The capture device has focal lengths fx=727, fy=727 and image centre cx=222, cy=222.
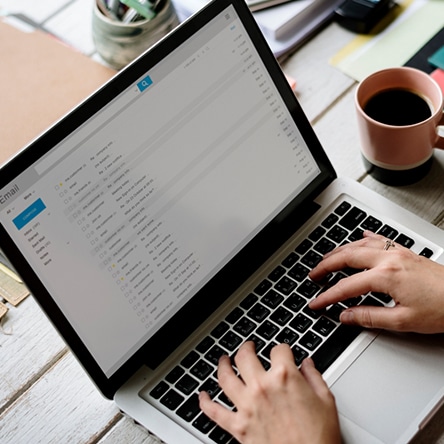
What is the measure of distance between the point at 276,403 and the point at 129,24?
575 millimetres

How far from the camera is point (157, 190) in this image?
2.47 ft

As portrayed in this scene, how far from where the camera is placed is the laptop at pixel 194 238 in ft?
2.29

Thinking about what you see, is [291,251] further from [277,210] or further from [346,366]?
[346,366]

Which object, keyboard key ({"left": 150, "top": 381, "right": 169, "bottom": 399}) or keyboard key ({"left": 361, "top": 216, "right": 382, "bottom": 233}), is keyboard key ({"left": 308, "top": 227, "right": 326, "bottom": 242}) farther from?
keyboard key ({"left": 150, "top": 381, "right": 169, "bottom": 399})

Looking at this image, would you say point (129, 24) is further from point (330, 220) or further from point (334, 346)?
point (334, 346)

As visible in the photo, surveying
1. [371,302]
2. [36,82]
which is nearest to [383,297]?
[371,302]

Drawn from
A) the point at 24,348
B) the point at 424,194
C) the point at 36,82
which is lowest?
the point at 424,194

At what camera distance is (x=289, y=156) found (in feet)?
2.77

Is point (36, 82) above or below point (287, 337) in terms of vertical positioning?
above

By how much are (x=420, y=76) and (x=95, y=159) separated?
43 centimetres

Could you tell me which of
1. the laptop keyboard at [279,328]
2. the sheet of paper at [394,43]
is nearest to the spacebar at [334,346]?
the laptop keyboard at [279,328]

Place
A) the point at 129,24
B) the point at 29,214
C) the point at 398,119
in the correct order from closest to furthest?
the point at 29,214 → the point at 398,119 → the point at 129,24

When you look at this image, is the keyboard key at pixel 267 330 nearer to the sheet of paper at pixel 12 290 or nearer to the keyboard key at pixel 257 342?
the keyboard key at pixel 257 342

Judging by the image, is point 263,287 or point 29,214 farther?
point 263,287
